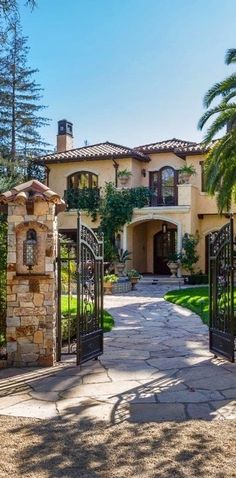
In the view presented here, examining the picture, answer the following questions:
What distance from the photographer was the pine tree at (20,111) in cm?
3447

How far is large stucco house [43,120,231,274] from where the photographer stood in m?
23.9

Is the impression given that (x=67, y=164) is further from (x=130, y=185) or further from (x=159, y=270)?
(x=159, y=270)

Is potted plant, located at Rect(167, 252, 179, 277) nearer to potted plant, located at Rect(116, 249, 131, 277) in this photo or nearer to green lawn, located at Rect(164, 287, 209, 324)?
potted plant, located at Rect(116, 249, 131, 277)

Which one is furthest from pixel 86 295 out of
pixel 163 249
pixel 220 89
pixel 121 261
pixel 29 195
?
pixel 163 249

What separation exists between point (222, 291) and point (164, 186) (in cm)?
1847

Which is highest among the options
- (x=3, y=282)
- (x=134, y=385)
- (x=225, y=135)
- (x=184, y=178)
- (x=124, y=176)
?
(x=124, y=176)

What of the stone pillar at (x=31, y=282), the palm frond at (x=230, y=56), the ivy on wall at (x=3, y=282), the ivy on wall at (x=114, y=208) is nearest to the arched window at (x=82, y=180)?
the ivy on wall at (x=114, y=208)

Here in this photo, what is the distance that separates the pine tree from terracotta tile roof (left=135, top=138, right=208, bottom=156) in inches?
398

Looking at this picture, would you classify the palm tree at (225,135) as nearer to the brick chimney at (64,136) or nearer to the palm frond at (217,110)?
the palm frond at (217,110)

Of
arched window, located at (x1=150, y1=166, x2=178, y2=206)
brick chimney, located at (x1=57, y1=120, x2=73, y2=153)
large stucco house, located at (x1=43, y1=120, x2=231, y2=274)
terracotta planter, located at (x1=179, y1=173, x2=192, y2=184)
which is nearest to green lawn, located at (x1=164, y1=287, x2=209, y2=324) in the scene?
large stucco house, located at (x1=43, y1=120, x2=231, y2=274)

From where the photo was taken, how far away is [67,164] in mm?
27125

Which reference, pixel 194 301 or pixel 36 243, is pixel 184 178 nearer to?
pixel 194 301

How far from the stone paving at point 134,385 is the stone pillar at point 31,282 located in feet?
1.22

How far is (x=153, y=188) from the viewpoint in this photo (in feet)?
85.6
